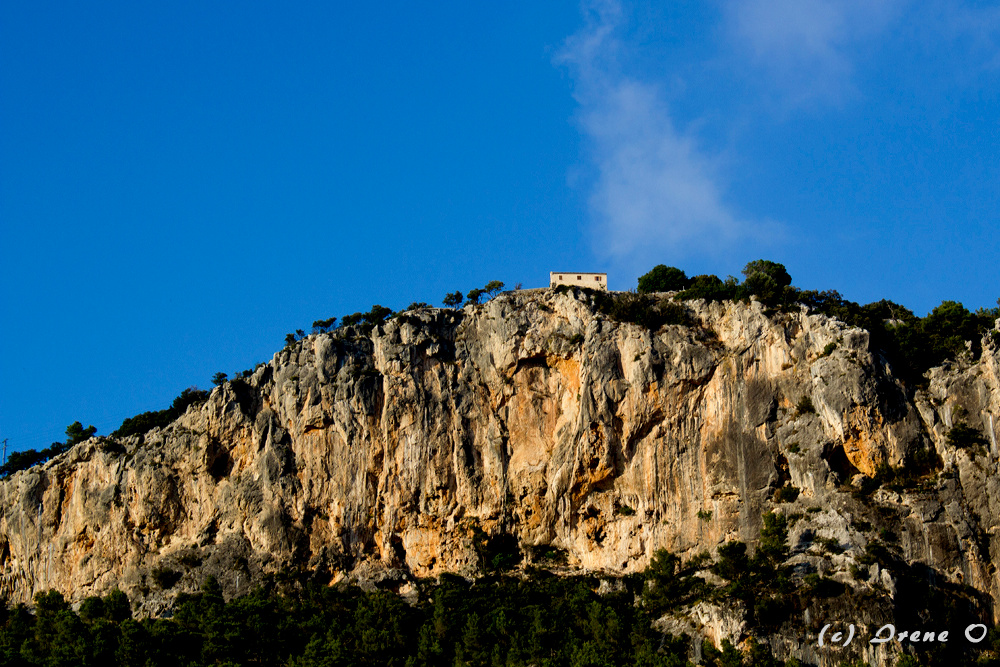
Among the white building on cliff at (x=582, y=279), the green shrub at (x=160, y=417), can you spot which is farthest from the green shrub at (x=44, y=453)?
the white building on cliff at (x=582, y=279)

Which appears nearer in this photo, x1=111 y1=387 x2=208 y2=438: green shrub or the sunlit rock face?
the sunlit rock face

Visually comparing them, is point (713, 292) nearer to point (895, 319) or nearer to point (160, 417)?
point (895, 319)

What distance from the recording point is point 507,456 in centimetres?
7581

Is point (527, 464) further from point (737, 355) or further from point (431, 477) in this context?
point (737, 355)

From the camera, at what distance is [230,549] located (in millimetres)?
74875

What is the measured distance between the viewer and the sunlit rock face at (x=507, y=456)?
6762cm

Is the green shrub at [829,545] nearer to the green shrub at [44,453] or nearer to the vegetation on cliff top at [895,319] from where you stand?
the vegetation on cliff top at [895,319]

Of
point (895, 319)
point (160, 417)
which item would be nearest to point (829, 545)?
point (895, 319)

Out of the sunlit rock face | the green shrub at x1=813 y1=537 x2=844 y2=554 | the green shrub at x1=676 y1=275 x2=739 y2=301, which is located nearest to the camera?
the green shrub at x1=813 y1=537 x2=844 y2=554

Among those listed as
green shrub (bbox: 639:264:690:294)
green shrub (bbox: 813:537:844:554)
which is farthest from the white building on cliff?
green shrub (bbox: 813:537:844:554)

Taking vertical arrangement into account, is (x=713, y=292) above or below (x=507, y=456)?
above

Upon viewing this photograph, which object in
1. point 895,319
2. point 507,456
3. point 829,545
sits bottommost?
point 829,545

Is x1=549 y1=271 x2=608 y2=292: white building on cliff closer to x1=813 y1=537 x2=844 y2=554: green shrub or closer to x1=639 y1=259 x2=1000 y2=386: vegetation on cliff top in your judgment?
x1=639 y1=259 x2=1000 y2=386: vegetation on cliff top

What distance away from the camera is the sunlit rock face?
222ft
